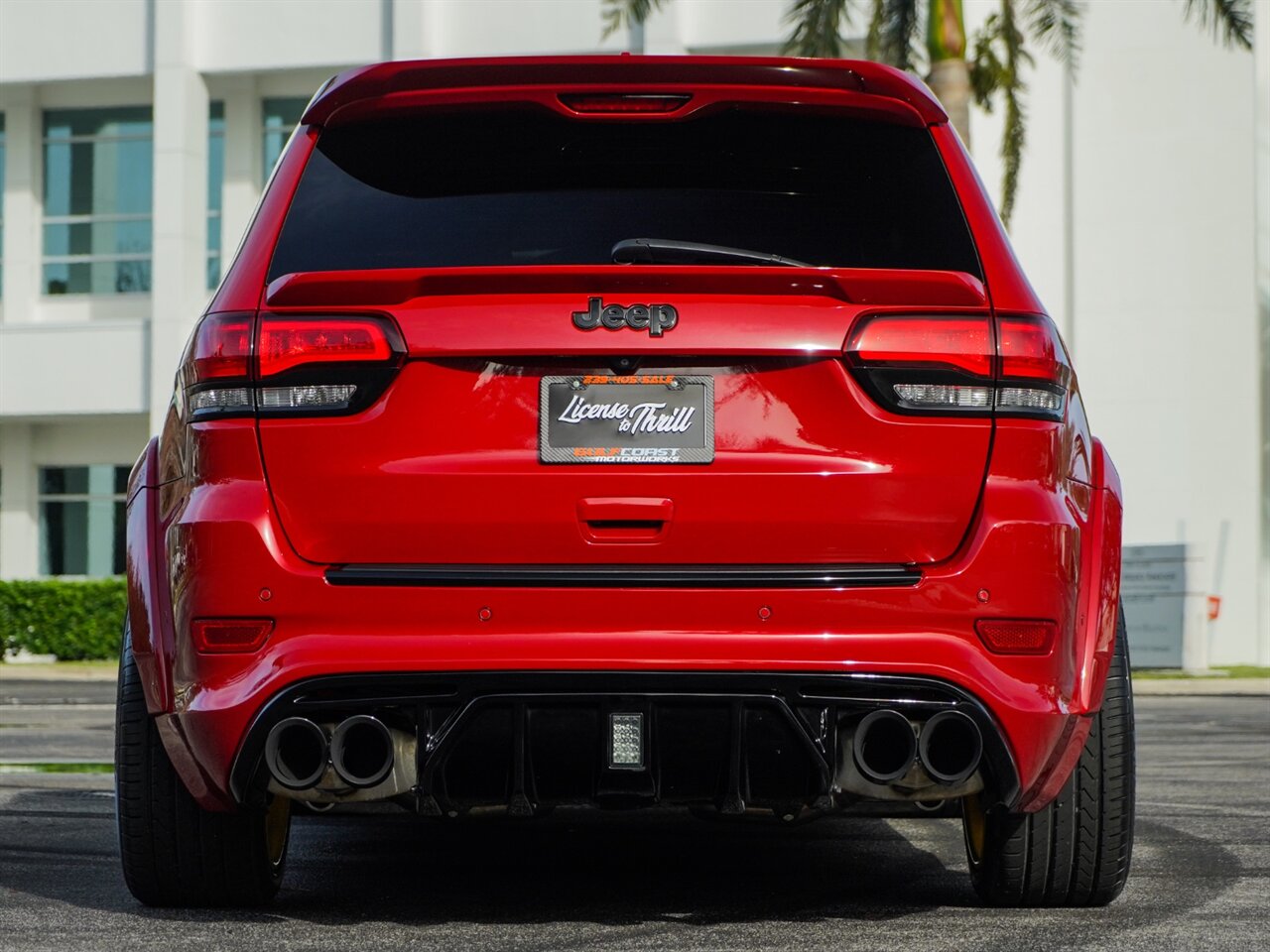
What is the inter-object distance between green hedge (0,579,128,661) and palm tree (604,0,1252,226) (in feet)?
36.2

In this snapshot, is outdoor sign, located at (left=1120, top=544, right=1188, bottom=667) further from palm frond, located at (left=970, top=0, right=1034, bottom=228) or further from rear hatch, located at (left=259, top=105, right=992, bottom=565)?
rear hatch, located at (left=259, top=105, right=992, bottom=565)

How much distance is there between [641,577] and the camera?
393 centimetres

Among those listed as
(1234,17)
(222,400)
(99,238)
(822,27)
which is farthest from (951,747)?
(99,238)

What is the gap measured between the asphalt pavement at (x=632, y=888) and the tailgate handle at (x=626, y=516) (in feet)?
2.84

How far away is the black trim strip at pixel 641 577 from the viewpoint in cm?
393

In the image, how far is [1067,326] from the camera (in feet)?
98.2

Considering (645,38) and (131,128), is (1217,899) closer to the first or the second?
(645,38)

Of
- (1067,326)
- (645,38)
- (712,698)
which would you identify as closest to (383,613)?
(712,698)

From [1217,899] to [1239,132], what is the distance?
26851 mm

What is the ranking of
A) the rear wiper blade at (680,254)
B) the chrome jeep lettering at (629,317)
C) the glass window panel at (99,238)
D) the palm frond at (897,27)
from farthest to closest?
1. the glass window panel at (99,238)
2. the palm frond at (897,27)
3. the rear wiper blade at (680,254)
4. the chrome jeep lettering at (629,317)

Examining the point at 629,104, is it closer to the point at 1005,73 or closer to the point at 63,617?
the point at 1005,73

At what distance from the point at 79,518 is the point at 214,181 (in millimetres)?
5526

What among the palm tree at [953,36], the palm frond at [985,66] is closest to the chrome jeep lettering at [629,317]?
the palm tree at [953,36]

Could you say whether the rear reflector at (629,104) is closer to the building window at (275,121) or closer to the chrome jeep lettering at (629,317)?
the chrome jeep lettering at (629,317)
